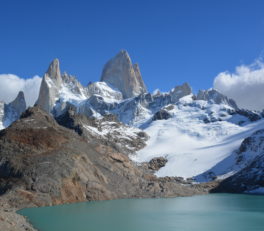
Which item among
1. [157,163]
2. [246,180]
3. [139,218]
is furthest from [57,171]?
[157,163]

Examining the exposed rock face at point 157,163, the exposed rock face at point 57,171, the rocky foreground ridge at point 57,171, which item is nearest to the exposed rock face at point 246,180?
the rocky foreground ridge at point 57,171

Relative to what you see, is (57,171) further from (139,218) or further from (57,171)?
(139,218)

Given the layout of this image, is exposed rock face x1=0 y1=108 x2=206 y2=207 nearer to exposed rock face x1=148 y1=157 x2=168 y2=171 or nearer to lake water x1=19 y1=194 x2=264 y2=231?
lake water x1=19 y1=194 x2=264 y2=231

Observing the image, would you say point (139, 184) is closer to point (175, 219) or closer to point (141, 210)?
point (141, 210)

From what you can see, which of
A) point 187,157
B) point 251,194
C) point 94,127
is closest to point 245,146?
point 187,157

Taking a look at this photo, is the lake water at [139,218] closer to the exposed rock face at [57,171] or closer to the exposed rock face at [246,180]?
the exposed rock face at [57,171]

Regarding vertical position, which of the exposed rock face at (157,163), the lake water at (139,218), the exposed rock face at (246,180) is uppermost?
the exposed rock face at (157,163)

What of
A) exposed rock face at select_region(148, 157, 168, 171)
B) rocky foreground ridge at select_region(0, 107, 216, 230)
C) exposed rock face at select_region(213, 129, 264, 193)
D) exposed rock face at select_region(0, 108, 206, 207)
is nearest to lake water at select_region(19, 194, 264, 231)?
rocky foreground ridge at select_region(0, 107, 216, 230)

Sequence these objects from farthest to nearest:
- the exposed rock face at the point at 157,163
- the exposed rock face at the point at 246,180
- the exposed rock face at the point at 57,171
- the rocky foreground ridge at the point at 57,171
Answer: the exposed rock face at the point at 157,163
the exposed rock face at the point at 246,180
the exposed rock face at the point at 57,171
the rocky foreground ridge at the point at 57,171
